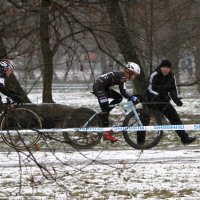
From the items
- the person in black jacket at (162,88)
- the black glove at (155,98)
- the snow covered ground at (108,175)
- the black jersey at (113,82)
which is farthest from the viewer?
the black glove at (155,98)

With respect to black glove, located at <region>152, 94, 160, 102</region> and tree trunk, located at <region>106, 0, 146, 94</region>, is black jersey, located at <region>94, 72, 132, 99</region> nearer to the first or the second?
black glove, located at <region>152, 94, 160, 102</region>

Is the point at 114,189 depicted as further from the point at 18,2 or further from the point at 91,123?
the point at 91,123

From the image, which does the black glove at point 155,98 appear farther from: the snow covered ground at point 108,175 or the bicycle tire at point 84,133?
the bicycle tire at point 84,133

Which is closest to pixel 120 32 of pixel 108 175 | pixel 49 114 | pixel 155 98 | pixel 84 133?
pixel 49 114

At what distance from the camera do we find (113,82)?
11.6m

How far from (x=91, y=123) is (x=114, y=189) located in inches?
151

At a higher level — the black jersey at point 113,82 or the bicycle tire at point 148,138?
the black jersey at point 113,82

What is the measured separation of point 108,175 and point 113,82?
2.85m

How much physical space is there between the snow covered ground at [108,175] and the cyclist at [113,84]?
884mm

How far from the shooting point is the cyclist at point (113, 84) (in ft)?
38.0

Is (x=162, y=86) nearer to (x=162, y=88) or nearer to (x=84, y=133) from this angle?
(x=162, y=88)

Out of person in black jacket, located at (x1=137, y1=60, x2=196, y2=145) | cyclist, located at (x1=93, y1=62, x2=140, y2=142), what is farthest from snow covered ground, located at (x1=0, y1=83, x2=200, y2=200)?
cyclist, located at (x1=93, y1=62, x2=140, y2=142)

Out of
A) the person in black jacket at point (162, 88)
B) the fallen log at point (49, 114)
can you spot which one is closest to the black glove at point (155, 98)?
the person in black jacket at point (162, 88)

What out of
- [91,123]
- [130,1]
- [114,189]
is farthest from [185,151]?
[130,1]
